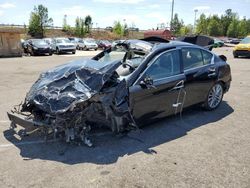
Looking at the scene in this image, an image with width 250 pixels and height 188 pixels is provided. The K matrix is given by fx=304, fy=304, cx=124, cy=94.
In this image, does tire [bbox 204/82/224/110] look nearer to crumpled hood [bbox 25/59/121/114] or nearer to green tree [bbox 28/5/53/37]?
crumpled hood [bbox 25/59/121/114]

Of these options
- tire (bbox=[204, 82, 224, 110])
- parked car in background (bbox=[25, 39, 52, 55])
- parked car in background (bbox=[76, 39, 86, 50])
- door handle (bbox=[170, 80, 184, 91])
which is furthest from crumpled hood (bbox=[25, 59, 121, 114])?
parked car in background (bbox=[76, 39, 86, 50])

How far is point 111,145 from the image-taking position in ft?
15.8

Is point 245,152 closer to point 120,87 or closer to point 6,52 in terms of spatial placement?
point 120,87

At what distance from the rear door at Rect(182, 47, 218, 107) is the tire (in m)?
0.16

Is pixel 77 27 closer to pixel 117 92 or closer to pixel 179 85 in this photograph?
pixel 179 85

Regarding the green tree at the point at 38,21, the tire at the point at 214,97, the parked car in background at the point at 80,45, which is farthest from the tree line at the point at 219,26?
the tire at the point at 214,97

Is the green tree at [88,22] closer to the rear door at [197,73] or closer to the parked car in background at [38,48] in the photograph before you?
the parked car in background at [38,48]

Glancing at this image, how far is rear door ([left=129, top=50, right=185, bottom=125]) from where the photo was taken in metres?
5.00

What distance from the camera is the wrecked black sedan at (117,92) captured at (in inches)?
179

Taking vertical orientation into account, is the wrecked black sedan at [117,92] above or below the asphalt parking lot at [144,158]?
above

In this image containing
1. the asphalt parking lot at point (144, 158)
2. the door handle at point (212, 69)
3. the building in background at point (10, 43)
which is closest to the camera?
the asphalt parking lot at point (144, 158)

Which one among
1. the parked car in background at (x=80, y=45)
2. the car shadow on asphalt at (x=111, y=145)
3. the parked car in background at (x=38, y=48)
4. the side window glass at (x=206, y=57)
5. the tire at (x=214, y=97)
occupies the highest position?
the side window glass at (x=206, y=57)

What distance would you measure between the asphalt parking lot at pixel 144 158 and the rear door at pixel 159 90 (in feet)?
1.21

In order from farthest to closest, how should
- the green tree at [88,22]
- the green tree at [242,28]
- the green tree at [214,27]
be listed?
the green tree at [242,28] < the green tree at [214,27] < the green tree at [88,22]
